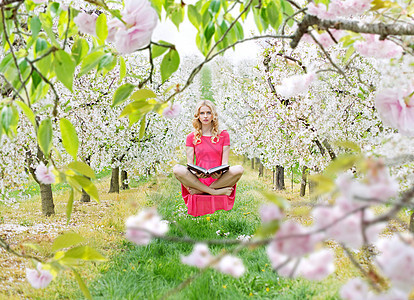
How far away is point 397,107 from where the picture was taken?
0.83 metres

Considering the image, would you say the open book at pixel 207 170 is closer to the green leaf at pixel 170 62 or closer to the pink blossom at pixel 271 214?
the green leaf at pixel 170 62

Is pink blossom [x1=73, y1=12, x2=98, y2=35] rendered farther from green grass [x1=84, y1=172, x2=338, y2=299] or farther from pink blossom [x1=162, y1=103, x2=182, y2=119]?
green grass [x1=84, y1=172, x2=338, y2=299]

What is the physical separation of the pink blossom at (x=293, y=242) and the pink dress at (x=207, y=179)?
3953mm

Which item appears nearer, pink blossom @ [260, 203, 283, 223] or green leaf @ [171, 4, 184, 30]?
pink blossom @ [260, 203, 283, 223]

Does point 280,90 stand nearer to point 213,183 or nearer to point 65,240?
point 65,240

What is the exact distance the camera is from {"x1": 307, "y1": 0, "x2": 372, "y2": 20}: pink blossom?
106 cm

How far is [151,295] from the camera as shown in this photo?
309 cm

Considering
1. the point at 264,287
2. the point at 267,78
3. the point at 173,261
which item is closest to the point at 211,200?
the point at 173,261

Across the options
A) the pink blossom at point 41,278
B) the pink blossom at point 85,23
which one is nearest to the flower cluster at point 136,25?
the pink blossom at point 85,23

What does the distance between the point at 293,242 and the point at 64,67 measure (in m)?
0.77

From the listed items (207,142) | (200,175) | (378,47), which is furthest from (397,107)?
(207,142)

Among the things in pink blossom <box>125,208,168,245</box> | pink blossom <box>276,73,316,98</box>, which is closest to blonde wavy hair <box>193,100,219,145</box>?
pink blossom <box>276,73,316,98</box>

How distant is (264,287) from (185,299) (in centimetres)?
85

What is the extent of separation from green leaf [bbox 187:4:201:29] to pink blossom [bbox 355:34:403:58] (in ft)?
1.78
